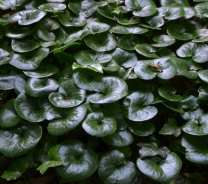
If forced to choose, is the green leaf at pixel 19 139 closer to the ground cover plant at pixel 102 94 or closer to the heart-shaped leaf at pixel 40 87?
the ground cover plant at pixel 102 94

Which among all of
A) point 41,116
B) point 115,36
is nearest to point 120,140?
point 41,116

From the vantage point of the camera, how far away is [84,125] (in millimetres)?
1260

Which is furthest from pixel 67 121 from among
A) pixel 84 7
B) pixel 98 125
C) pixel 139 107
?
pixel 84 7

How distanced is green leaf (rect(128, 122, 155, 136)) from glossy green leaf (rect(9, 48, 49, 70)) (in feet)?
1.85

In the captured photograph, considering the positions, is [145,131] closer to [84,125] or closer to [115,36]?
[84,125]

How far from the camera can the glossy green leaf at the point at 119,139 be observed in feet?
4.28

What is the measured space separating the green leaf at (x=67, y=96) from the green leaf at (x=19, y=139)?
146 mm

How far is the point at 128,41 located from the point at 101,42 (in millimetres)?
154

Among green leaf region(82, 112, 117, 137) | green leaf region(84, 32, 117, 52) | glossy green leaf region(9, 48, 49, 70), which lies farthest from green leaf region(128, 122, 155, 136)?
glossy green leaf region(9, 48, 49, 70)

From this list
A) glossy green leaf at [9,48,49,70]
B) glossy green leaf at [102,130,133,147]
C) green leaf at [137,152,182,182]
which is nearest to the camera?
green leaf at [137,152,182,182]

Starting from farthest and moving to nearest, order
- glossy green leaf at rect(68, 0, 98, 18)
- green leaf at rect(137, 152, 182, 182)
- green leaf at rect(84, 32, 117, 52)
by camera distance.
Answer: glossy green leaf at rect(68, 0, 98, 18)
green leaf at rect(84, 32, 117, 52)
green leaf at rect(137, 152, 182, 182)

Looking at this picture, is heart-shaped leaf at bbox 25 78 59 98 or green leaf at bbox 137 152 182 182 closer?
green leaf at bbox 137 152 182 182

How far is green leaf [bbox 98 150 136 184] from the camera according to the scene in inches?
48.7

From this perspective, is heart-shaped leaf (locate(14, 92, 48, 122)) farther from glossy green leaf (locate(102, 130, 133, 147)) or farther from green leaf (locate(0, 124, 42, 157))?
glossy green leaf (locate(102, 130, 133, 147))
